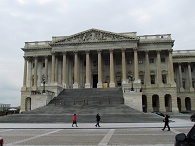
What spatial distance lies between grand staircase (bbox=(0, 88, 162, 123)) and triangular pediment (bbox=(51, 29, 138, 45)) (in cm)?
1366

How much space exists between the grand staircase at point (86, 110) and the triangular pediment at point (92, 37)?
44.8 ft

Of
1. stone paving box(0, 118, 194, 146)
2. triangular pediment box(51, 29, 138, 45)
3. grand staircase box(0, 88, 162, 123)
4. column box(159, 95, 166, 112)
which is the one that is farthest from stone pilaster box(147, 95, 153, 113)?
stone paving box(0, 118, 194, 146)

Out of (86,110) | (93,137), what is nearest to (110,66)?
(86,110)

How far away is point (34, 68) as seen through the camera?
6638 cm

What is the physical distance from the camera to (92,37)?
59.8 metres

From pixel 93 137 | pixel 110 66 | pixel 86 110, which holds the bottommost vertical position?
pixel 93 137

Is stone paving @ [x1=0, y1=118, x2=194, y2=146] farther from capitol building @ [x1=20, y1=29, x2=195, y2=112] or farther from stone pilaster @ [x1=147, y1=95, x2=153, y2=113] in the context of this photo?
stone pilaster @ [x1=147, y1=95, x2=153, y2=113]

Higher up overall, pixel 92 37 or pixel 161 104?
pixel 92 37

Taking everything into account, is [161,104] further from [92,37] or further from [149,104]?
[92,37]

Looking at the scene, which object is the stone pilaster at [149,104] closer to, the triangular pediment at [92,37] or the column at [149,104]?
the column at [149,104]

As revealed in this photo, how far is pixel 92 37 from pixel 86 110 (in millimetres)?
25997

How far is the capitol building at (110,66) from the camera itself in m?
57.3

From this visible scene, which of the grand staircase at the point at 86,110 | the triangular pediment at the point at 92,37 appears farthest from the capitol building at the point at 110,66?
the grand staircase at the point at 86,110

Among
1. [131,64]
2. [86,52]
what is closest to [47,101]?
[86,52]
